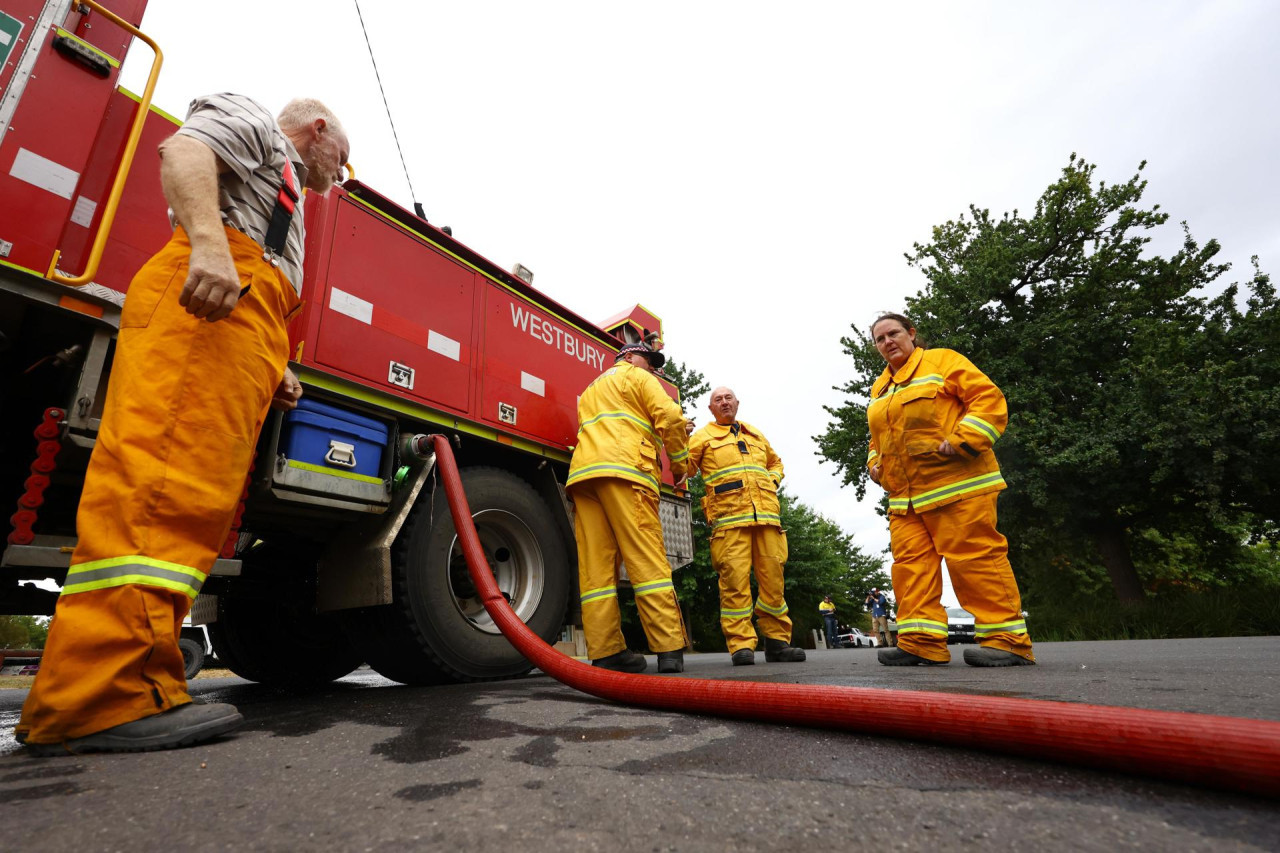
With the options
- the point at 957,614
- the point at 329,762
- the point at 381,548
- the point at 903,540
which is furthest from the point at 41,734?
the point at 957,614

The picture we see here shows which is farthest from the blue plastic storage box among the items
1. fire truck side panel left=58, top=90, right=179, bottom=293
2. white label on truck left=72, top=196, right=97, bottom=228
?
white label on truck left=72, top=196, right=97, bottom=228

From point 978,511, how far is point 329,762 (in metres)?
2.95

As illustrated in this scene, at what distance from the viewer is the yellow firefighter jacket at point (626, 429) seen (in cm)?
339

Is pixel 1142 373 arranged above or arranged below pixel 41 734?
above

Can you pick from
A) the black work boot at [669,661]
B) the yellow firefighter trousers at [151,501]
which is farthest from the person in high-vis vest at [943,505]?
the yellow firefighter trousers at [151,501]

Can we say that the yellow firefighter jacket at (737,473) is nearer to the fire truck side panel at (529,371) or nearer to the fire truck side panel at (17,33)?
the fire truck side panel at (529,371)

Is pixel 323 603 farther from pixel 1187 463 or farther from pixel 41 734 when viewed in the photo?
pixel 1187 463

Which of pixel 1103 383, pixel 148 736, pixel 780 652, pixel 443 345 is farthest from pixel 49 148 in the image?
pixel 1103 383

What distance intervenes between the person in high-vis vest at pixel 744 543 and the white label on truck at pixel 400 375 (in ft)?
7.31

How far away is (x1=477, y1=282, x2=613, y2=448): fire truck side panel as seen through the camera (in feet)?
12.4

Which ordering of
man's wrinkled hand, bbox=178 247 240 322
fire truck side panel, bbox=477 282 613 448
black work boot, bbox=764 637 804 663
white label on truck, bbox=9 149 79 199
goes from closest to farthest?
man's wrinkled hand, bbox=178 247 240 322, white label on truck, bbox=9 149 79 199, fire truck side panel, bbox=477 282 613 448, black work boot, bbox=764 637 804 663

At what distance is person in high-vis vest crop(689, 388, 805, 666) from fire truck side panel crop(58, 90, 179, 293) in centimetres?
340

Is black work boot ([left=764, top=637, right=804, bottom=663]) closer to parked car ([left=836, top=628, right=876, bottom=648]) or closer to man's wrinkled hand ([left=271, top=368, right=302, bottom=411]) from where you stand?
man's wrinkled hand ([left=271, top=368, right=302, bottom=411])

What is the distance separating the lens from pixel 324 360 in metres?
2.84
